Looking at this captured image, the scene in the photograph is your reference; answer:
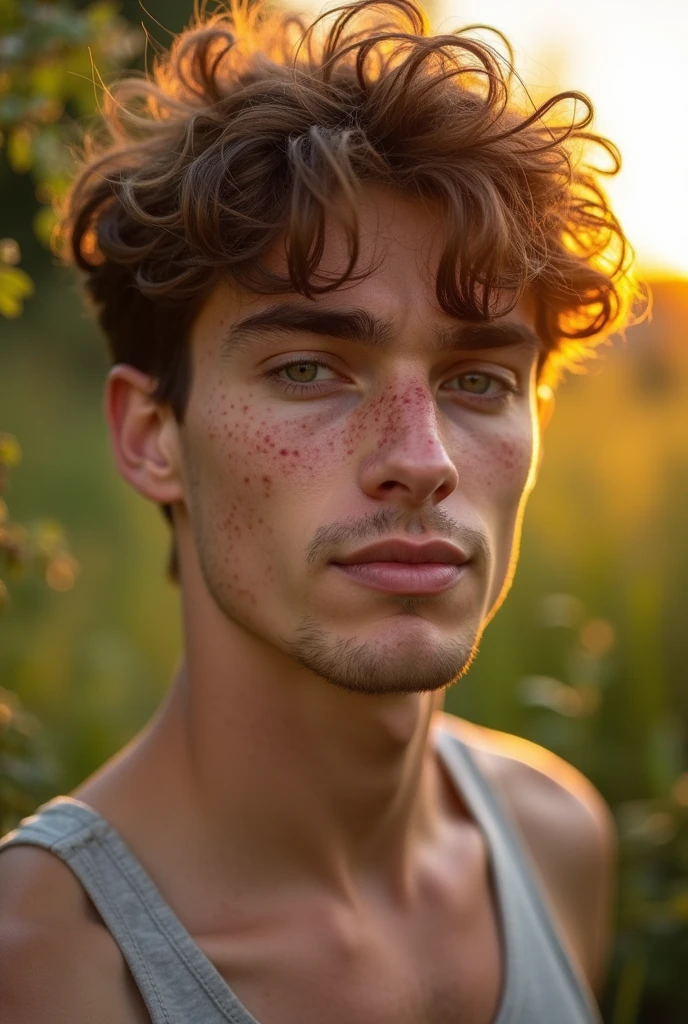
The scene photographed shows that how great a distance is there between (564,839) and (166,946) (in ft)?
4.32

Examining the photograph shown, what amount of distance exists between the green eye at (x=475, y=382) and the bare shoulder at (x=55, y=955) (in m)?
1.15

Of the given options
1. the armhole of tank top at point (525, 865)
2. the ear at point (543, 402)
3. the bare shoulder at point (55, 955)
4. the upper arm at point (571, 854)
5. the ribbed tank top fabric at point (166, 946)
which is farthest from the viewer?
the upper arm at point (571, 854)

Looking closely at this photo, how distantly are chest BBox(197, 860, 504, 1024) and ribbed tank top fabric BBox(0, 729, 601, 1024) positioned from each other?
45mm

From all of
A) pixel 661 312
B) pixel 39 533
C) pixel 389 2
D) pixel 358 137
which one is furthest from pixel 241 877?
pixel 661 312

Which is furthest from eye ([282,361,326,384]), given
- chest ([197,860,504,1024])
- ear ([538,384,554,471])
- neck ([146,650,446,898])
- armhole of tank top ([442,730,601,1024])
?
armhole of tank top ([442,730,601,1024])

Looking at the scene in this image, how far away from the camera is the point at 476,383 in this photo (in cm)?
212

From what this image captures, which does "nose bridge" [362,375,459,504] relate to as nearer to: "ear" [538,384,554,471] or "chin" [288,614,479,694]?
"chin" [288,614,479,694]

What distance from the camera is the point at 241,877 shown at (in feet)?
6.89

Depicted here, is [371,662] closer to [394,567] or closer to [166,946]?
[394,567]

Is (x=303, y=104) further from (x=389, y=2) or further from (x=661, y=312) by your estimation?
(x=661, y=312)

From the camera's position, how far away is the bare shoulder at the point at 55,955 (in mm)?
1758

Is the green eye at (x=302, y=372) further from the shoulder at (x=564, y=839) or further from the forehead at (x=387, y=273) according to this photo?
the shoulder at (x=564, y=839)

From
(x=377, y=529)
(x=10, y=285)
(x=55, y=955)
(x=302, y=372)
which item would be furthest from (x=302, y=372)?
(x=55, y=955)

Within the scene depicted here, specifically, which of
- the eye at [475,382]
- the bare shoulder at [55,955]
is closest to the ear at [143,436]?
the eye at [475,382]
